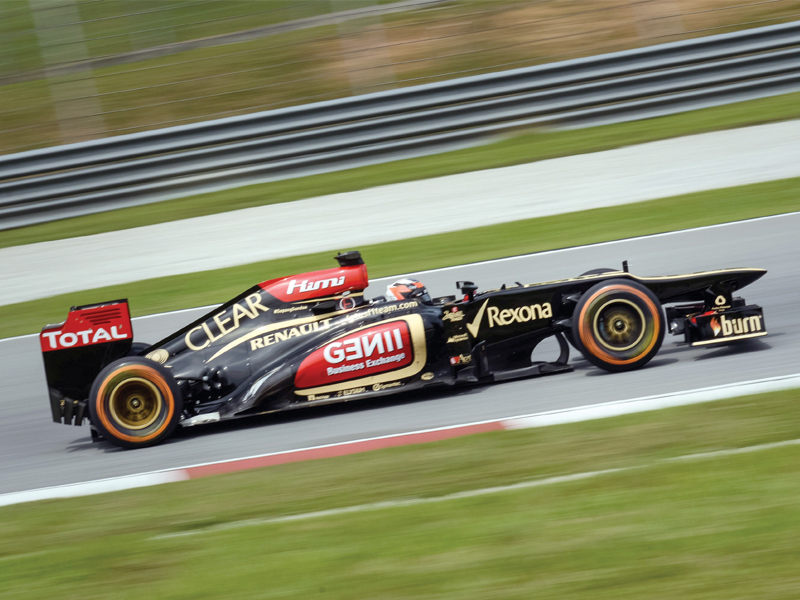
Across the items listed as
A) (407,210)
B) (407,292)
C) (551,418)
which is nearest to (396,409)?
(407,292)

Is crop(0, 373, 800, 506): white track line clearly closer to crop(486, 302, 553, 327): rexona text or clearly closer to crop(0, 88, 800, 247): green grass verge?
crop(486, 302, 553, 327): rexona text

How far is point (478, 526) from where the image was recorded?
14.2 ft

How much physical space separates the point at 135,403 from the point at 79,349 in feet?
2.05

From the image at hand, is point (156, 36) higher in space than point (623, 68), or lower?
higher

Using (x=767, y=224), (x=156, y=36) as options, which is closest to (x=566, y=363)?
(x=767, y=224)

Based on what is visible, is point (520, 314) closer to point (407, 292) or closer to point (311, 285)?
point (407, 292)

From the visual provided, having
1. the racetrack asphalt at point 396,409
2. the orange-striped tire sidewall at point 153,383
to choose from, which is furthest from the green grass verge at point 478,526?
the orange-striped tire sidewall at point 153,383

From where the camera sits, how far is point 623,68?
41.7 feet

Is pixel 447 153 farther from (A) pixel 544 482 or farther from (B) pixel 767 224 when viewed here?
(A) pixel 544 482

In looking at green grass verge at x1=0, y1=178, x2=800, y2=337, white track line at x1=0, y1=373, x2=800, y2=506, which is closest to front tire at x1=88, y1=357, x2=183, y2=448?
white track line at x1=0, y1=373, x2=800, y2=506

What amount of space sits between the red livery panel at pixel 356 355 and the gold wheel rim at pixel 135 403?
3.45 ft

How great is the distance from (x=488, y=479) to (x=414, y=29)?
12.1 metres

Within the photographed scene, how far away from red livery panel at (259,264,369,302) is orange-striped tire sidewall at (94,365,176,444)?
1.03m

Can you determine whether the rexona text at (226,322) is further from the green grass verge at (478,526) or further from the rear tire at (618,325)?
the rear tire at (618,325)
